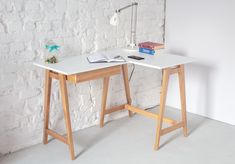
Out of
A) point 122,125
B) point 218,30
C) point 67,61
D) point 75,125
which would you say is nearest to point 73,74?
point 67,61

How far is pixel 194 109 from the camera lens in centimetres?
397

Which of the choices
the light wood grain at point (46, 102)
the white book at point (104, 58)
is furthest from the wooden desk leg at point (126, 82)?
the light wood grain at point (46, 102)

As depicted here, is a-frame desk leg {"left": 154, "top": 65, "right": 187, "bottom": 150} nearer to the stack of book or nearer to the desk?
the desk

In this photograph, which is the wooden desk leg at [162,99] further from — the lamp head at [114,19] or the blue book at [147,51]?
the lamp head at [114,19]

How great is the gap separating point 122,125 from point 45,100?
0.93m

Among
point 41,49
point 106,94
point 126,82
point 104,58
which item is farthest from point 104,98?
point 41,49

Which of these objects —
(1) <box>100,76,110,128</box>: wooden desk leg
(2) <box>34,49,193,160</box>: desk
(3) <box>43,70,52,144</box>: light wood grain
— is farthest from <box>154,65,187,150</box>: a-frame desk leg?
(3) <box>43,70,52,144</box>: light wood grain

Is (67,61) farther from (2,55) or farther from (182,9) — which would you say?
(182,9)

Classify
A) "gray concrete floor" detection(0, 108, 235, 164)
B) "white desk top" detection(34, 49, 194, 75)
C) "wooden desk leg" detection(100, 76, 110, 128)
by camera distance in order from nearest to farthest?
"white desk top" detection(34, 49, 194, 75)
"gray concrete floor" detection(0, 108, 235, 164)
"wooden desk leg" detection(100, 76, 110, 128)

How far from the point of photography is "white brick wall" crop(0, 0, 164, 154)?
9.21 feet

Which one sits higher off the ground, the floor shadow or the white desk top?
the white desk top

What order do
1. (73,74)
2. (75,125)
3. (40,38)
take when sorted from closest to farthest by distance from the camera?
(73,74)
(40,38)
(75,125)

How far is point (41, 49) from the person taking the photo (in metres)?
2.99

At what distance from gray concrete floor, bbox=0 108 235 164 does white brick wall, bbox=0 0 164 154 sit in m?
0.18
